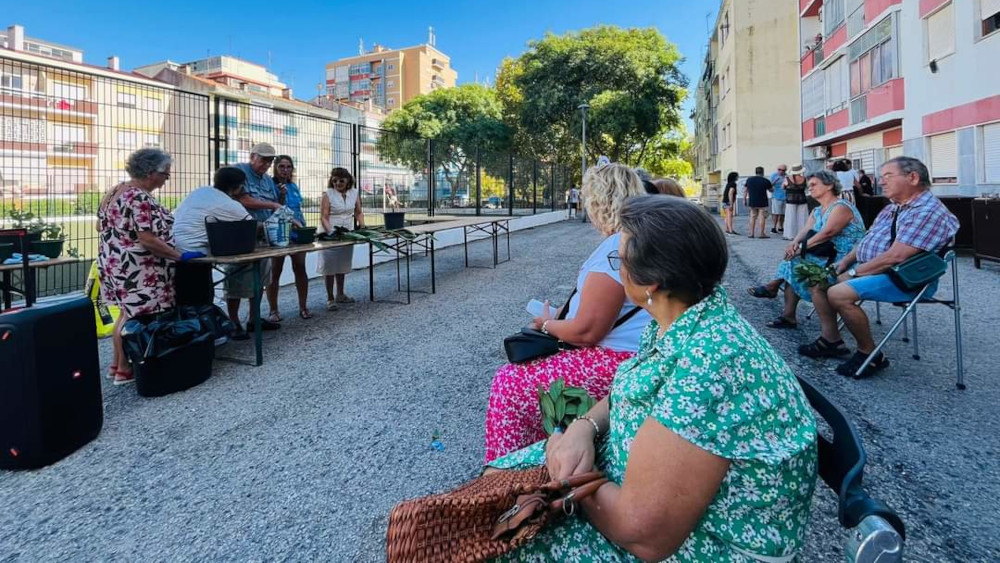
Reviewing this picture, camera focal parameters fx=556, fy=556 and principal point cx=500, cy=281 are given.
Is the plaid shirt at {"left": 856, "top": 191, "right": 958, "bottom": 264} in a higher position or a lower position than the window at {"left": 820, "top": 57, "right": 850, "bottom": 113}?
lower

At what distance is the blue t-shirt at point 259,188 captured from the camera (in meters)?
5.30

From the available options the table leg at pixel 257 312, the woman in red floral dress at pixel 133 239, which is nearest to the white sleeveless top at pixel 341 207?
the table leg at pixel 257 312

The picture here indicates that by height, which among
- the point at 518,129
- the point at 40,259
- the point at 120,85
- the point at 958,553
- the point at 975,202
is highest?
the point at 518,129

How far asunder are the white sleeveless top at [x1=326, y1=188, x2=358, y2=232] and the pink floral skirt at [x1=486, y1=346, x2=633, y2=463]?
188 inches

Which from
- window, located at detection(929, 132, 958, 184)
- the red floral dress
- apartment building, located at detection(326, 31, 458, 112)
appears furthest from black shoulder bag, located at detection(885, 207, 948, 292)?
apartment building, located at detection(326, 31, 458, 112)

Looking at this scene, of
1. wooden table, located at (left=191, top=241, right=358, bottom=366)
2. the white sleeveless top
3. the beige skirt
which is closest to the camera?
wooden table, located at (left=191, top=241, right=358, bottom=366)

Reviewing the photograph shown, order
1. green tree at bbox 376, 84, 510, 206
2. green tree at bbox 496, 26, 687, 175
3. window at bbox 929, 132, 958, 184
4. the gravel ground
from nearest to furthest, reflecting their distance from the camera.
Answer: the gravel ground → window at bbox 929, 132, 958, 184 → green tree at bbox 496, 26, 687, 175 → green tree at bbox 376, 84, 510, 206

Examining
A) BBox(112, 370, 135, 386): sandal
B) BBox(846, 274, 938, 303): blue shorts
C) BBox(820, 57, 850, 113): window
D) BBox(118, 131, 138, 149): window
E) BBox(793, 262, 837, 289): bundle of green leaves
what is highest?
BBox(820, 57, 850, 113): window

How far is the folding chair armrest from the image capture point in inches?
38.5

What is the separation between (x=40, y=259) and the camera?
5555mm

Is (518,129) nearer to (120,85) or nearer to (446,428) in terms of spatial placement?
(120,85)

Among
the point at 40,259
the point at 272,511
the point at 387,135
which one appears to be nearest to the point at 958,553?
the point at 272,511

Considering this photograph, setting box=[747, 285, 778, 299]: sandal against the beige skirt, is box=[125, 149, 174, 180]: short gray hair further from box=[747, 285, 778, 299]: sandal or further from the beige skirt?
box=[747, 285, 778, 299]: sandal

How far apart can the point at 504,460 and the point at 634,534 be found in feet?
1.65
